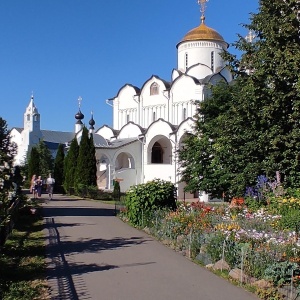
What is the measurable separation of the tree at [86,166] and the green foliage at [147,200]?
1659 centimetres

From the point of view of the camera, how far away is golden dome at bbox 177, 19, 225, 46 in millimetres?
40000

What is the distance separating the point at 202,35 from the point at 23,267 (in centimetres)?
3489

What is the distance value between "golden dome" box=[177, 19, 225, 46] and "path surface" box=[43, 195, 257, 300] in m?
30.5

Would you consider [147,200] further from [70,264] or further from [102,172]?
[102,172]

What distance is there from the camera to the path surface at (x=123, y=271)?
6.57m

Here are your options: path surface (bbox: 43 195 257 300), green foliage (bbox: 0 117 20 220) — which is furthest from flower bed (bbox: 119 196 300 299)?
green foliage (bbox: 0 117 20 220)

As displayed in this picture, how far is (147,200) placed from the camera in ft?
46.7

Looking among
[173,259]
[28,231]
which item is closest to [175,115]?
[28,231]

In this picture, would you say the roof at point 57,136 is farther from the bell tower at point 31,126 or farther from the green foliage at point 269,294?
the green foliage at point 269,294

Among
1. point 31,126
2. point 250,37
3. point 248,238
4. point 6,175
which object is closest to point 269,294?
point 248,238

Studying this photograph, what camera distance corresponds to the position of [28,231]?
12797 mm

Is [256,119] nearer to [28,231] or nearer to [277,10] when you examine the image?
[277,10]

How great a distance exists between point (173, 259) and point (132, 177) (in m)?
29.8


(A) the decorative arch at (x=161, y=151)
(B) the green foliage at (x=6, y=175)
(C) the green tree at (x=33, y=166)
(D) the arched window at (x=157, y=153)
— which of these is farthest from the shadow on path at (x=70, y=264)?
(D) the arched window at (x=157, y=153)
